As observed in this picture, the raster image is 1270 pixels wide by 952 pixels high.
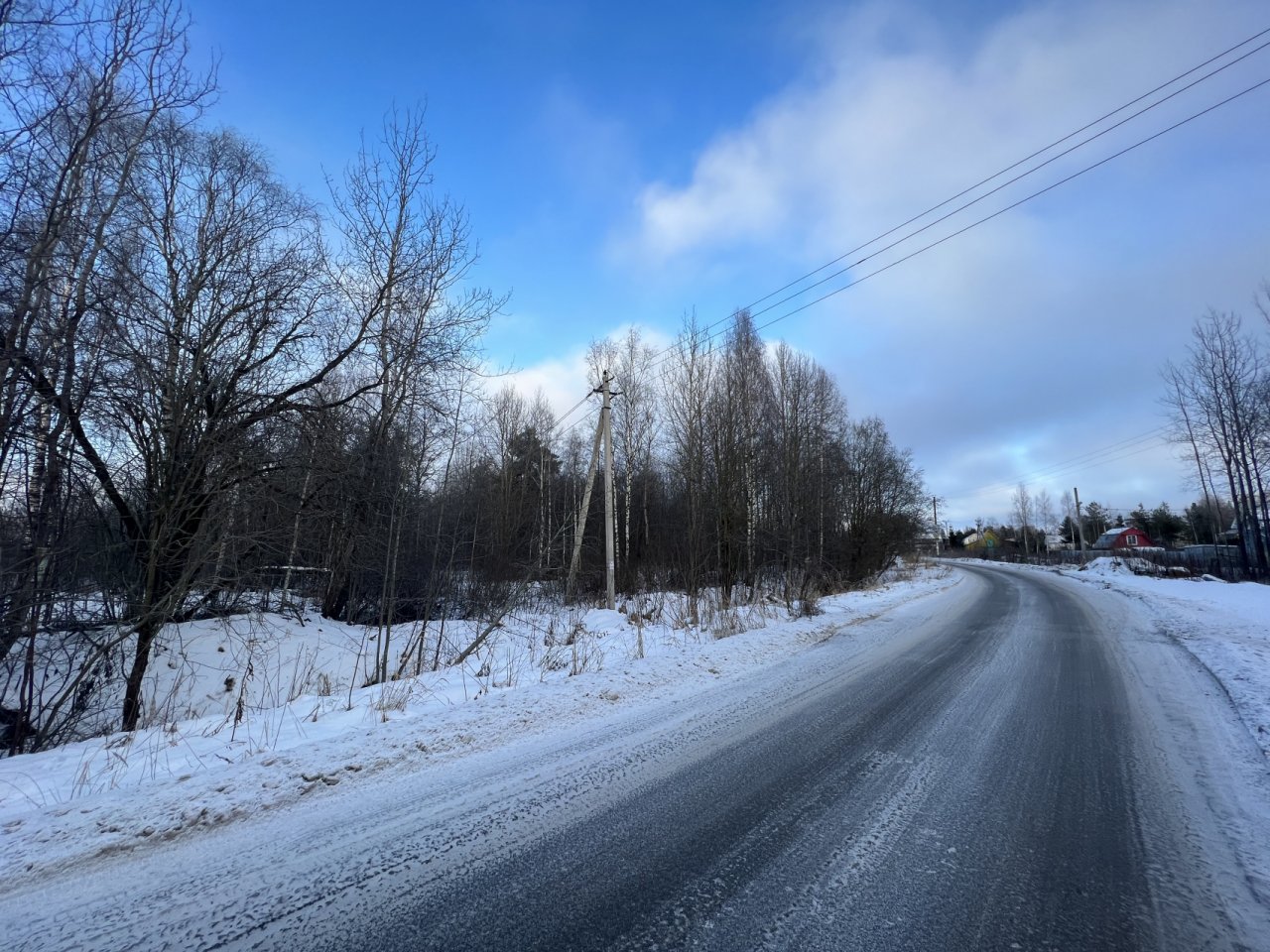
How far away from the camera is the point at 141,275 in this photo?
7.56 meters

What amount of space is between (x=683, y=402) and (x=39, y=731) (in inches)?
622

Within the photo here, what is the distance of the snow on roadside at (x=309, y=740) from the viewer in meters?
3.27

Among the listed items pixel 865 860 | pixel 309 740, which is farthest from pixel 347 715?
pixel 865 860

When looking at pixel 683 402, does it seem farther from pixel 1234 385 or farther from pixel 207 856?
pixel 1234 385

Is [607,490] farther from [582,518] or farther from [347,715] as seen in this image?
[347,715]

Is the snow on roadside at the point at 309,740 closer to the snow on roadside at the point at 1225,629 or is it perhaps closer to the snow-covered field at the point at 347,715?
the snow-covered field at the point at 347,715

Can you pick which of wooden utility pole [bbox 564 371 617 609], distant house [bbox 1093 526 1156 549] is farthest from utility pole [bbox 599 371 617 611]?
distant house [bbox 1093 526 1156 549]

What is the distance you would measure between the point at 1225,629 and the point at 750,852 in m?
12.9

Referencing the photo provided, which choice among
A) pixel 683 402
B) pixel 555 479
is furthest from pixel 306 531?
pixel 555 479

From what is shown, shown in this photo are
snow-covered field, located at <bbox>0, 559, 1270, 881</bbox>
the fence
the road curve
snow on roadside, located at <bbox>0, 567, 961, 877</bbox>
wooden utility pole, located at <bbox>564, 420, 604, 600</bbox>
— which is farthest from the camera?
the fence

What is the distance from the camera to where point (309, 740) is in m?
4.66

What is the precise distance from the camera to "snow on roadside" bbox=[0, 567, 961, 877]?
327 cm

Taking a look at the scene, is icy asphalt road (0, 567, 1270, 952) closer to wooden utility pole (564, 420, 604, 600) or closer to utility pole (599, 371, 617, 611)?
utility pole (599, 371, 617, 611)

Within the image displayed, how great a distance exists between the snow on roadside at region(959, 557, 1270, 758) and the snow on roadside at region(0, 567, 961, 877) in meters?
4.84
